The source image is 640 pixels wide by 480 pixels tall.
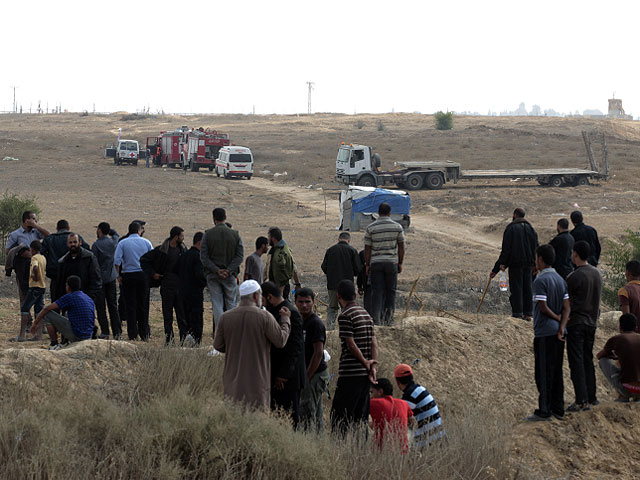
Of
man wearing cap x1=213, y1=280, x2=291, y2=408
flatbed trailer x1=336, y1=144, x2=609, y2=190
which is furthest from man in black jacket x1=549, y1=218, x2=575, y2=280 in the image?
flatbed trailer x1=336, y1=144, x2=609, y2=190

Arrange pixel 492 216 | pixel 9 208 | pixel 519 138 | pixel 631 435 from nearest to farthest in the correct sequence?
pixel 631 435, pixel 9 208, pixel 492 216, pixel 519 138

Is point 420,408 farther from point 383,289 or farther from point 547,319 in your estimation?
point 383,289

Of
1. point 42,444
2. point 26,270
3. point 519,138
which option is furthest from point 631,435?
point 519,138

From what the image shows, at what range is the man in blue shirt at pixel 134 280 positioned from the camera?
971 cm

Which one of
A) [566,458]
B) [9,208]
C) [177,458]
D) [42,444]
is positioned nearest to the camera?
[42,444]

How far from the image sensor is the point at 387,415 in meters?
6.24

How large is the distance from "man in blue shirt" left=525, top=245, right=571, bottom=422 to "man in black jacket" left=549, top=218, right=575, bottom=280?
277cm

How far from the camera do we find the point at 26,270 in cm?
1018

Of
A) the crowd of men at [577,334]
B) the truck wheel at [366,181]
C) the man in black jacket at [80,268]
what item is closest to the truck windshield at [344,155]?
the truck wheel at [366,181]

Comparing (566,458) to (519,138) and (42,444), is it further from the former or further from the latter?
(519,138)

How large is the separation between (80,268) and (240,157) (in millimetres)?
35617

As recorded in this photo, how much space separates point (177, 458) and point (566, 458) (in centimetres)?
416

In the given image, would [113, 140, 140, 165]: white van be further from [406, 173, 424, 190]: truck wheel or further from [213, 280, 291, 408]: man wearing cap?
[213, 280, 291, 408]: man wearing cap

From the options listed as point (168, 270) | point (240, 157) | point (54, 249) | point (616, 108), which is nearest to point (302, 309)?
point (168, 270)
